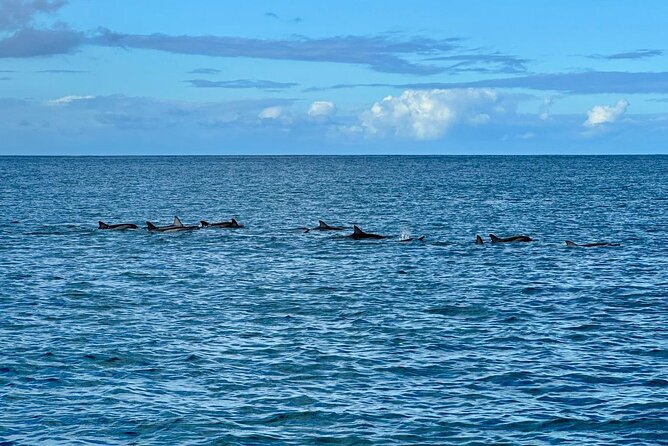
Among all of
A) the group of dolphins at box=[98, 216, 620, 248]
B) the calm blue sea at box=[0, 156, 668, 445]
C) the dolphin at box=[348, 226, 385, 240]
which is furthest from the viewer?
the dolphin at box=[348, 226, 385, 240]

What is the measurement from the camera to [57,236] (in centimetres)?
6556


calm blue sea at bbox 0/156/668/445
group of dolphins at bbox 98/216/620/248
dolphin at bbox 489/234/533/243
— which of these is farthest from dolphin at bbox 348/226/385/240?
dolphin at bbox 489/234/533/243

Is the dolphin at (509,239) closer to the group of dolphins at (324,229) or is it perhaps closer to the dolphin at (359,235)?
the group of dolphins at (324,229)

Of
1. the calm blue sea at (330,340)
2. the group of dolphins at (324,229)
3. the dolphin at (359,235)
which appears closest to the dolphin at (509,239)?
the group of dolphins at (324,229)

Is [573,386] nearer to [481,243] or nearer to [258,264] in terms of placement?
[258,264]

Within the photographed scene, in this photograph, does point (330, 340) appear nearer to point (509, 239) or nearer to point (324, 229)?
point (509, 239)

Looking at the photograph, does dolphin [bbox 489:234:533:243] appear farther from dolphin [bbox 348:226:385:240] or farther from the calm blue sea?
dolphin [bbox 348:226:385:240]

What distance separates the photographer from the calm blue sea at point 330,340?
2198 cm

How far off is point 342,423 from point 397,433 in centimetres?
153

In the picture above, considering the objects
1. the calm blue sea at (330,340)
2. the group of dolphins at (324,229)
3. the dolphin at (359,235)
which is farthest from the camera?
the dolphin at (359,235)

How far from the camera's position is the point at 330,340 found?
31.0 metres

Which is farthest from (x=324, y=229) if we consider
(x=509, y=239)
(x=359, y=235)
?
(x=509, y=239)

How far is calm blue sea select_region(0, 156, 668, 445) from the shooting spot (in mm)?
21984

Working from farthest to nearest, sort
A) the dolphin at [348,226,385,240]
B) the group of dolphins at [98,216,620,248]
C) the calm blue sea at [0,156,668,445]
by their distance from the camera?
the dolphin at [348,226,385,240], the group of dolphins at [98,216,620,248], the calm blue sea at [0,156,668,445]
